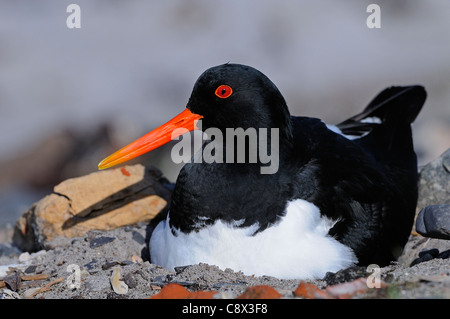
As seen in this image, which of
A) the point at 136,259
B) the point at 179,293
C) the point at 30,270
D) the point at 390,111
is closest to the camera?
the point at 179,293

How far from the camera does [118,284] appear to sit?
3623 millimetres

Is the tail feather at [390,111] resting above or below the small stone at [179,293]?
above

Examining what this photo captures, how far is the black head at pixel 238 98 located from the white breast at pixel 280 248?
580mm

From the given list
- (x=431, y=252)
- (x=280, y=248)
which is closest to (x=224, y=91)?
(x=280, y=248)

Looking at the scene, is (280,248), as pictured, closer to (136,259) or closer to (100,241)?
(136,259)

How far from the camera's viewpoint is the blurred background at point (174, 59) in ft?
30.6

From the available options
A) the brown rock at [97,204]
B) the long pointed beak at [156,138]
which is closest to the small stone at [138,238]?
the brown rock at [97,204]

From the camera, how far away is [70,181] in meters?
4.90

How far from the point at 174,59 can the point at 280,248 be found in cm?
710

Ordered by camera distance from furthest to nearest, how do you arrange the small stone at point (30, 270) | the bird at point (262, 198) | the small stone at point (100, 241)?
the small stone at point (100, 241) < the small stone at point (30, 270) < the bird at point (262, 198)

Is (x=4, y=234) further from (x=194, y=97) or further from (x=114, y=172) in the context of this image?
(x=194, y=97)

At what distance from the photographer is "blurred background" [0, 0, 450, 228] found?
9312mm

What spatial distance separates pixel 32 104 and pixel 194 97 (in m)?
6.53

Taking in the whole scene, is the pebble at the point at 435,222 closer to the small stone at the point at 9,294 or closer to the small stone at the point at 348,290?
the small stone at the point at 348,290
